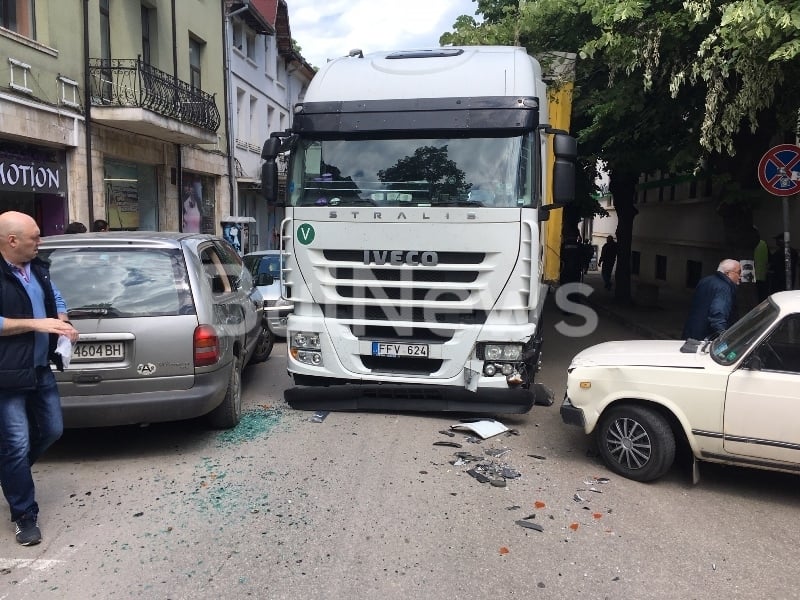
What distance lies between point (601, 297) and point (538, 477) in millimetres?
15815

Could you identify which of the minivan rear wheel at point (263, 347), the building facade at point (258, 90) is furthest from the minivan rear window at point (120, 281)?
the building facade at point (258, 90)

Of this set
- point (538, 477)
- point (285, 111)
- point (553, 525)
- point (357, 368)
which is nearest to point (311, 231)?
point (357, 368)

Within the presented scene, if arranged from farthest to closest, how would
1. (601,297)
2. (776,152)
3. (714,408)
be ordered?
(601,297)
(776,152)
(714,408)

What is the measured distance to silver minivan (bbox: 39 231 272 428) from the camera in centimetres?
511

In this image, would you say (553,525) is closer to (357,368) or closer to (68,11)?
(357,368)

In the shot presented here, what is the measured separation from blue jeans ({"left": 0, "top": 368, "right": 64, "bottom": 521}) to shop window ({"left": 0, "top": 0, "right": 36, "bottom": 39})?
9.79 m

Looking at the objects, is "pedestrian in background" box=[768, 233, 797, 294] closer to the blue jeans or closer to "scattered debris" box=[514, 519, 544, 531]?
"scattered debris" box=[514, 519, 544, 531]

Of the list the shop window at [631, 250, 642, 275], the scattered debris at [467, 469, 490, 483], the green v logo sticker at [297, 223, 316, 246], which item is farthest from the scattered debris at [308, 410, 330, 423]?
the shop window at [631, 250, 642, 275]

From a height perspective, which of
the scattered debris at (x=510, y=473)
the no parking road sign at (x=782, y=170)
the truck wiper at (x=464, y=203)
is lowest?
the scattered debris at (x=510, y=473)

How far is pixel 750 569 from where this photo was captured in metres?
3.76

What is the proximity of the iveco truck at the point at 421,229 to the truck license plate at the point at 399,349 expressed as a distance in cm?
1

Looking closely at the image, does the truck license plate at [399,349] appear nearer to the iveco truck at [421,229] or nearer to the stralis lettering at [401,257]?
the iveco truck at [421,229]

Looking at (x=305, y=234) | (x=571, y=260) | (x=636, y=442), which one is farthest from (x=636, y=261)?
(x=636, y=442)

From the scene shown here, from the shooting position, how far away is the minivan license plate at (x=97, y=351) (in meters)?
5.09
